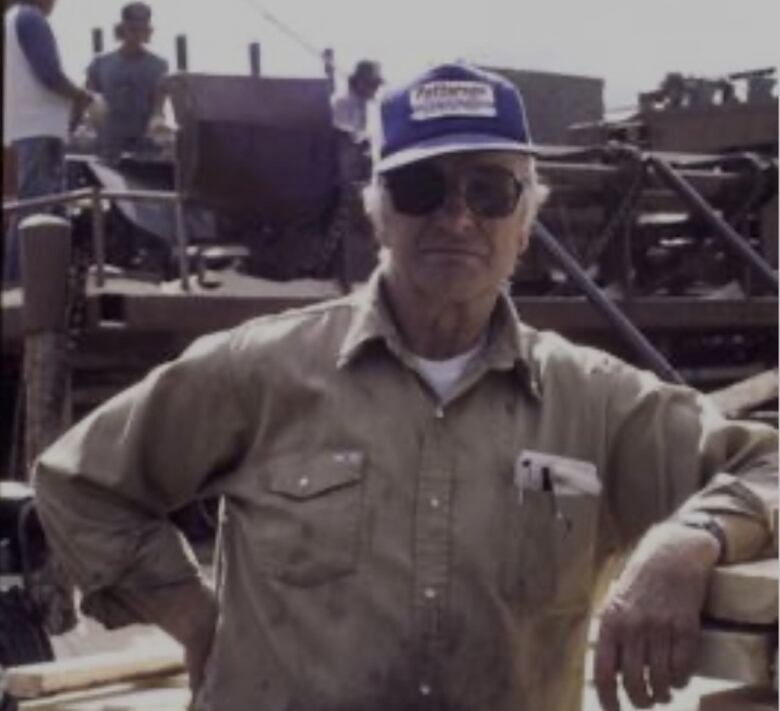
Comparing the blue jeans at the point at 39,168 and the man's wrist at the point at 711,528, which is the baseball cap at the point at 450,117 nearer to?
the man's wrist at the point at 711,528

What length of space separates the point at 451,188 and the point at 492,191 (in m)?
0.07

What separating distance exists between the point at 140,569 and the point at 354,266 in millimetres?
6247

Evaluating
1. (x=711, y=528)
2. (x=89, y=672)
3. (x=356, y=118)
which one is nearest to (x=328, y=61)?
(x=356, y=118)

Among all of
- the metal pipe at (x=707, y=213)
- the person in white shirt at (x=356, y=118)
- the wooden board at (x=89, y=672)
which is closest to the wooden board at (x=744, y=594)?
the wooden board at (x=89, y=672)

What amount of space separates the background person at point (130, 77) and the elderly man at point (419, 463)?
25.4ft

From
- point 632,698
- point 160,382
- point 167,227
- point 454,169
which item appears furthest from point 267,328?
point 167,227

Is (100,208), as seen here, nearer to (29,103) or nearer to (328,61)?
(29,103)

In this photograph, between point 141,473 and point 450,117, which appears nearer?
point 450,117

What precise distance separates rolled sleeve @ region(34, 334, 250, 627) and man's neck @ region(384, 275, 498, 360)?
1.01ft

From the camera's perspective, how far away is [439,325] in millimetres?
3453

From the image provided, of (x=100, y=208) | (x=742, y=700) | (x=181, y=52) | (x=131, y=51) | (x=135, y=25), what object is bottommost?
(x=742, y=700)

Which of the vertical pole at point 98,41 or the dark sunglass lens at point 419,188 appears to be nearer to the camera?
the dark sunglass lens at point 419,188

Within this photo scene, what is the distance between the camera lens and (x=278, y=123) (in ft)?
31.6

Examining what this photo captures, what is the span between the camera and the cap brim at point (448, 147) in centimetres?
339
